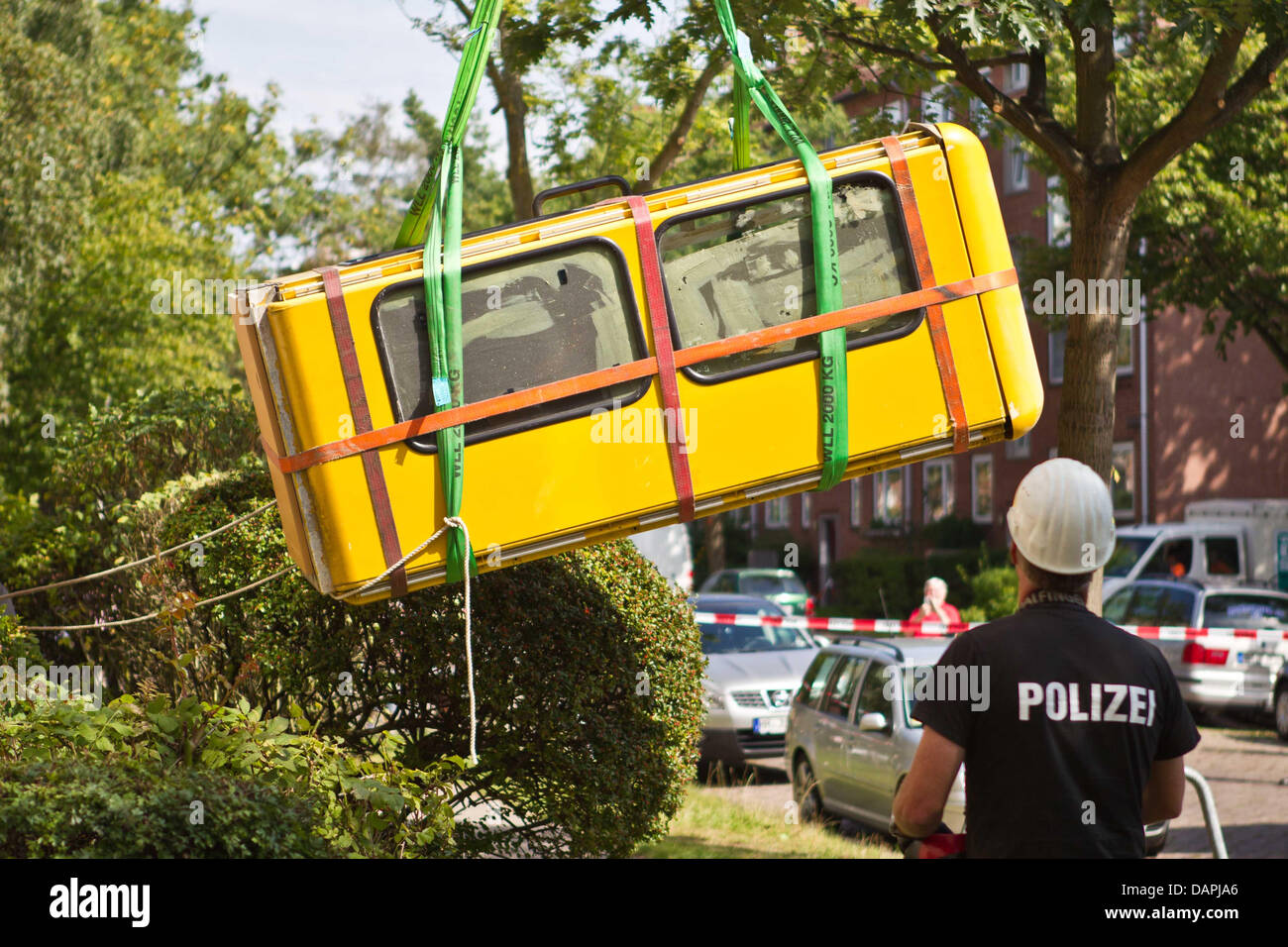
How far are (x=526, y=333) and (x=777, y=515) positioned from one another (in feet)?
148

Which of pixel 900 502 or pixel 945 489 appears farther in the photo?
pixel 900 502

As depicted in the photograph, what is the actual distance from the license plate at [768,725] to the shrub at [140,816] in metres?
10.0

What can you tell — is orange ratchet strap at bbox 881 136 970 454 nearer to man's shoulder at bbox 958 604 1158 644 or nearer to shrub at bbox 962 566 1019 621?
man's shoulder at bbox 958 604 1158 644

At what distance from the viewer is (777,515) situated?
4925 centimetres

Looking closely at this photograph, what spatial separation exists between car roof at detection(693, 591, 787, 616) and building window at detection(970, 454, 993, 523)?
2157 cm

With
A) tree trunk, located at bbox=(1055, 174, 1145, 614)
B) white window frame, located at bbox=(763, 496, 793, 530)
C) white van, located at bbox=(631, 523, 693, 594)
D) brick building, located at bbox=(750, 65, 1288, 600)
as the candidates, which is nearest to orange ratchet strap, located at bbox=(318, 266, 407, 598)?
tree trunk, located at bbox=(1055, 174, 1145, 614)

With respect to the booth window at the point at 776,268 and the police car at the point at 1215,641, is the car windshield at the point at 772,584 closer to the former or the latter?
the police car at the point at 1215,641

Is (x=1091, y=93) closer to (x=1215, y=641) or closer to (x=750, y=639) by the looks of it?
(x=750, y=639)

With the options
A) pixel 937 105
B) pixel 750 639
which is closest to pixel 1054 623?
pixel 937 105
